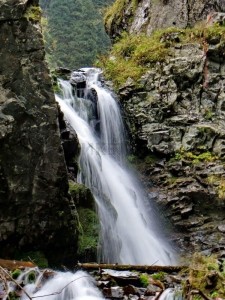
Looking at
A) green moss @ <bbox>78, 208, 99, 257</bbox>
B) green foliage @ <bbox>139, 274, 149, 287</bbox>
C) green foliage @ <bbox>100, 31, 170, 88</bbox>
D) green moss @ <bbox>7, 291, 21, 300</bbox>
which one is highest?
green foliage @ <bbox>100, 31, 170, 88</bbox>

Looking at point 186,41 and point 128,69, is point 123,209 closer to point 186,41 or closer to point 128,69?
point 128,69

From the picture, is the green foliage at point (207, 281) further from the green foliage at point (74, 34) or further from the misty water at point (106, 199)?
the green foliage at point (74, 34)

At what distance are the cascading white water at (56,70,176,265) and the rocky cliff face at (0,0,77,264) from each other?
1839mm

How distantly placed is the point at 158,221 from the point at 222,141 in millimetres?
3531

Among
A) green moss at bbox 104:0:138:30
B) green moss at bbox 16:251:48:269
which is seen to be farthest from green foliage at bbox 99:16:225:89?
green moss at bbox 16:251:48:269

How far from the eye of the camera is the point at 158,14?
1905 cm

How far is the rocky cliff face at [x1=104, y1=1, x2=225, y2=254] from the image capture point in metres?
12.1

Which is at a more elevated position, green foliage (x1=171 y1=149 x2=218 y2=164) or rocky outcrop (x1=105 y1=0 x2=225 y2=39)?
rocky outcrop (x1=105 y1=0 x2=225 y2=39)

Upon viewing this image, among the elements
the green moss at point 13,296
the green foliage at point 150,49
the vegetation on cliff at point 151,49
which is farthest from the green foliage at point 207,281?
the vegetation on cliff at point 151,49

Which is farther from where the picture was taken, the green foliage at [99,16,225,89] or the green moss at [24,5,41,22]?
the green foliage at [99,16,225,89]

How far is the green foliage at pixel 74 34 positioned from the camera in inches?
1302

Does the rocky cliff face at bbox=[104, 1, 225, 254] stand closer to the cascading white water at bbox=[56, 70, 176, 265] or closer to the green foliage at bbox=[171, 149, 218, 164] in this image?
the green foliage at bbox=[171, 149, 218, 164]

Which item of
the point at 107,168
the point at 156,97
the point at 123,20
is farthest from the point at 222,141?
the point at 123,20

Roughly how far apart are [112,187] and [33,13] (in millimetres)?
5795
